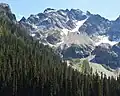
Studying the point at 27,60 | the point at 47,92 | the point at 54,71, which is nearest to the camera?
the point at 47,92

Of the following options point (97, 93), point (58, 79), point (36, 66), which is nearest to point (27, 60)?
point (36, 66)

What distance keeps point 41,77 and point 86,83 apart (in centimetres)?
2146

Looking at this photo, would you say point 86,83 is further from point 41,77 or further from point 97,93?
point 41,77

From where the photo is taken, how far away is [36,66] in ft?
600

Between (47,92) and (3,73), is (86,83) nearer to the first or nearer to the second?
(47,92)

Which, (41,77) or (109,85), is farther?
(109,85)

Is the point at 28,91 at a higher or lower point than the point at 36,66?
lower

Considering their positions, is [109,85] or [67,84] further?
[109,85]

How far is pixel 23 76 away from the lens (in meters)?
174

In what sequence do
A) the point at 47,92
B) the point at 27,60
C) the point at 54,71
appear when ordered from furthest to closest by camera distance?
the point at 27,60, the point at 54,71, the point at 47,92

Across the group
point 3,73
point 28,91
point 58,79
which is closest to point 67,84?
point 58,79

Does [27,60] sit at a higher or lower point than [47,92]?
higher

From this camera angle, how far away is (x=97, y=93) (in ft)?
566

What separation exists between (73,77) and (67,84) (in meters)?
6.34
